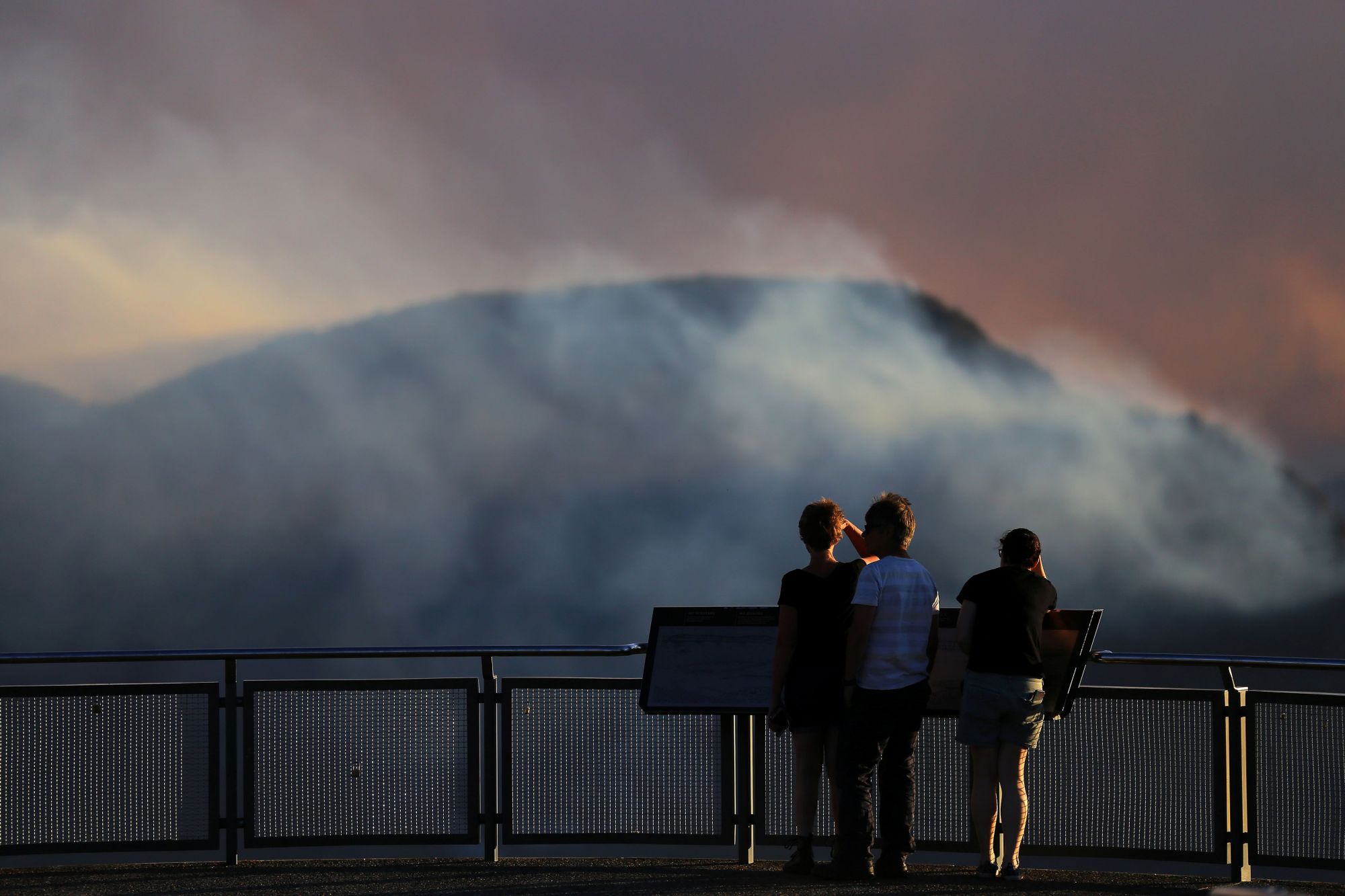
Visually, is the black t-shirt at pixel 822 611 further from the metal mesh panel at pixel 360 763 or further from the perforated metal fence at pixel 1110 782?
the metal mesh panel at pixel 360 763

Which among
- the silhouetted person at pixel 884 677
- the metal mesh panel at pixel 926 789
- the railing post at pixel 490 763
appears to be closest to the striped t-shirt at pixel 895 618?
the silhouetted person at pixel 884 677

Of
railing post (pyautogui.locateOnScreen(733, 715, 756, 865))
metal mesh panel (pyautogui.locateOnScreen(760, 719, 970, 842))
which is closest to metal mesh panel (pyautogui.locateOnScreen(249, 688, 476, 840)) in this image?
railing post (pyautogui.locateOnScreen(733, 715, 756, 865))

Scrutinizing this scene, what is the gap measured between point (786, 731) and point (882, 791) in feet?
2.84

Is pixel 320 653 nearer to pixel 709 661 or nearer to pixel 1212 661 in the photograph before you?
pixel 709 661

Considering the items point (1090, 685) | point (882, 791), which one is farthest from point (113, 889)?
point (1090, 685)

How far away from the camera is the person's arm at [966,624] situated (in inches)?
228

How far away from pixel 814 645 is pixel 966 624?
0.66 meters

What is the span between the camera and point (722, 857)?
6883 mm

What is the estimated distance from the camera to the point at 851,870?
19.7 feet

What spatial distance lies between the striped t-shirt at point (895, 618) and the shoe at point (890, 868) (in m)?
0.87

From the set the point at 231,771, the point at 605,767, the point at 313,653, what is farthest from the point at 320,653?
the point at 605,767

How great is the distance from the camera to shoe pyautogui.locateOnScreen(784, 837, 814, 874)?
625 cm

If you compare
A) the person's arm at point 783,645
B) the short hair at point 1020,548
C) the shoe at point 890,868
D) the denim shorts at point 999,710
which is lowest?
the shoe at point 890,868

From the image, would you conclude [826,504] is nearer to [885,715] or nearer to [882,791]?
[885,715]
